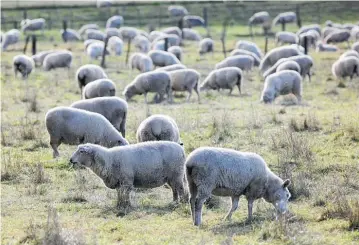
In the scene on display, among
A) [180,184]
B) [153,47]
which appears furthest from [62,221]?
[153,47]

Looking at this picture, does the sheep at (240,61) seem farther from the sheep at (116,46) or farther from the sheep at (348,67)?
the sheep at (116,46)

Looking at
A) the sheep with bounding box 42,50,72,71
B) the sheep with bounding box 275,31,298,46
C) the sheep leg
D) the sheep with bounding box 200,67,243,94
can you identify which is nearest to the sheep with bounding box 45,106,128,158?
the sheep leg

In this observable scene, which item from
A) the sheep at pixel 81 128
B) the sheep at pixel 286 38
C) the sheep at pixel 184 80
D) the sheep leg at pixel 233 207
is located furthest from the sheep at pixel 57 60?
the sheep leg at pixel 233 207

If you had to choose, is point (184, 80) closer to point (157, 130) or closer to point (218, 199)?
point (157, 130)

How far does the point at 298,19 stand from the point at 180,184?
4262cm

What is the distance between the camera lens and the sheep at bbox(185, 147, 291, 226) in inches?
337

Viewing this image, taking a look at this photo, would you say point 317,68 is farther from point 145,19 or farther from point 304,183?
point 145,19

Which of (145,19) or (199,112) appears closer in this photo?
(199,112)

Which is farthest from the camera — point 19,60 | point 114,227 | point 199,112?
point 19,60

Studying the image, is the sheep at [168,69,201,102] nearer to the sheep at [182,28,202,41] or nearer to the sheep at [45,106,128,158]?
the sheep at [45,106,128,158]

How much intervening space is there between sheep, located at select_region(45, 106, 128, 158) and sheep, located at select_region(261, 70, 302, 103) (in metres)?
7.92

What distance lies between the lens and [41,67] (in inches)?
1179

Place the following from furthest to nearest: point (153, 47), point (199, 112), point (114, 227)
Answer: point (153, 47) → point (199, 112) → point (114, 227)

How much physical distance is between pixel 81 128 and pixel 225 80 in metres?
9.71
